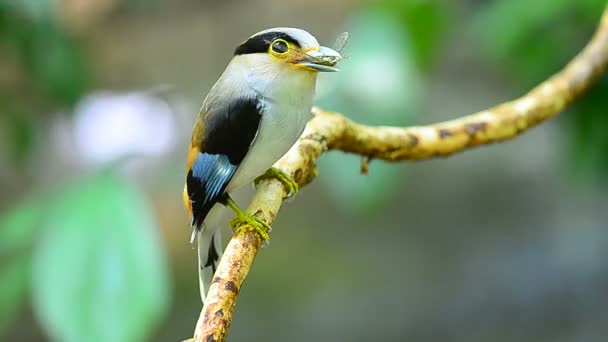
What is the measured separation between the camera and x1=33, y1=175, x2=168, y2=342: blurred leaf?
1.10 m

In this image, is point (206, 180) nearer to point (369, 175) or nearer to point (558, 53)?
point (369, 175)

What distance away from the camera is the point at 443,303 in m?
3.17

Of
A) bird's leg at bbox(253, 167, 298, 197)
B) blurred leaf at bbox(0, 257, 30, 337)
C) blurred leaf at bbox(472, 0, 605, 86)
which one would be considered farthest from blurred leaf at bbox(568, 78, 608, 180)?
blurred leaf at bbox(0, 257, 30, 337)

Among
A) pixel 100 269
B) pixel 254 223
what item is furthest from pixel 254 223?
pixel 100 269

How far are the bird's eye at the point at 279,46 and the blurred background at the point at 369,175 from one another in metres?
0.53

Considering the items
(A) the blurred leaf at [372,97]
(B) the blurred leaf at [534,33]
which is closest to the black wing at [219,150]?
(A) the blurred leaf at [372,97]

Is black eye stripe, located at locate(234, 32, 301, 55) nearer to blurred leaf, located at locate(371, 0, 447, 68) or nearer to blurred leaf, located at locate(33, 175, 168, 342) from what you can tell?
blurred leaf, located at locate(33, 175, 168, 342)

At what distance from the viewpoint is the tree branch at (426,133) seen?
1.10 m

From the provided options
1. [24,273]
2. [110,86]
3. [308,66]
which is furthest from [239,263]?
[110,86]

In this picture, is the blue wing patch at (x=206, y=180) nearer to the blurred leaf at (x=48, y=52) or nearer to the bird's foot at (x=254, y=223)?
the bird's foot at (x=254, y=223)

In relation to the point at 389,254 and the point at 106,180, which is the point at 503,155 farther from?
the point at 106,180

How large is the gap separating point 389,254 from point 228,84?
2604 mm

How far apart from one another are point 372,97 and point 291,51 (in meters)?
0.67

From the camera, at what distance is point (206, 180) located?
0.93m
